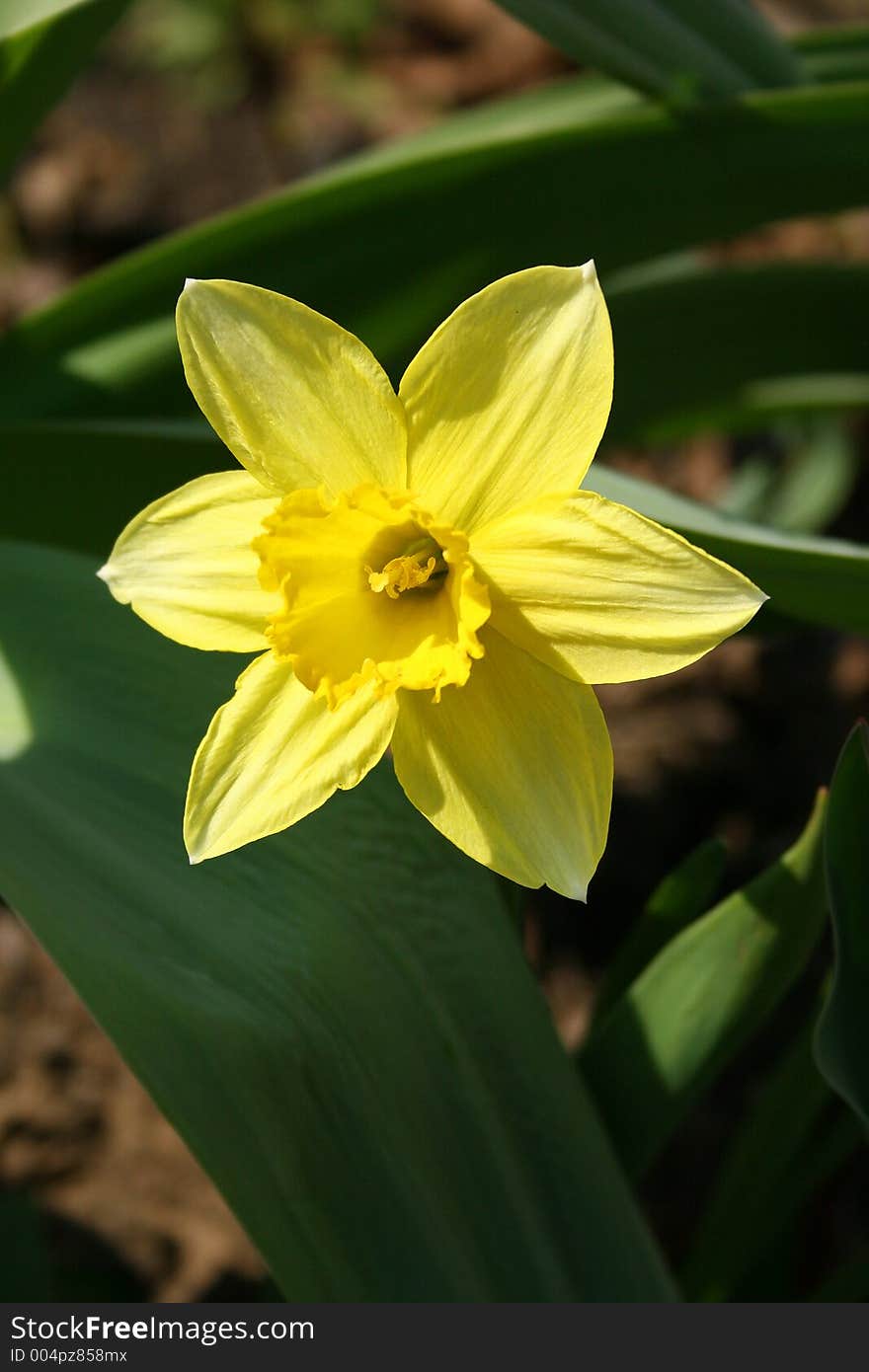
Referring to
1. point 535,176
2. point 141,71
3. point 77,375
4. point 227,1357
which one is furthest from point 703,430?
point 141,71

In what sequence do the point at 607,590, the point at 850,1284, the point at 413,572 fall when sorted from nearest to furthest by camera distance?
the point at 607,590, the point at 413,572, the point at 850,1284

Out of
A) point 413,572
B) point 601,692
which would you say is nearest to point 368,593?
point 413,572

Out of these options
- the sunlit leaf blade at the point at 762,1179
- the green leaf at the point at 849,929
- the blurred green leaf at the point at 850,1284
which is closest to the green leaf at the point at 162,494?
the green leaf at the point at 849,929

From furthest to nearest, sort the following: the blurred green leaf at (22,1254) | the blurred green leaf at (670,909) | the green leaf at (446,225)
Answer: the blurred green leaf at (22,1254) → the green leaf at (446,225) → the blurred green leaf at (670,909)

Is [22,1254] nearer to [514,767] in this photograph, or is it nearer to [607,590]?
[514,767]

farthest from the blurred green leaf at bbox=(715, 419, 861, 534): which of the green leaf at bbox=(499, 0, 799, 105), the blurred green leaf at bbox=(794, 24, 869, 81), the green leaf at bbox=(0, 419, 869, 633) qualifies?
the green leaf at bbox=(0, 419, 869, 633)

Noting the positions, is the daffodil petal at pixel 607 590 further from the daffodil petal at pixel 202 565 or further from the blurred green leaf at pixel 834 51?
the blurred green leaf at pixel 834 51

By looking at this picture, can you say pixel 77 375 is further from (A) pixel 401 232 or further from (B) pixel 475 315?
(B) pixel 475 315
